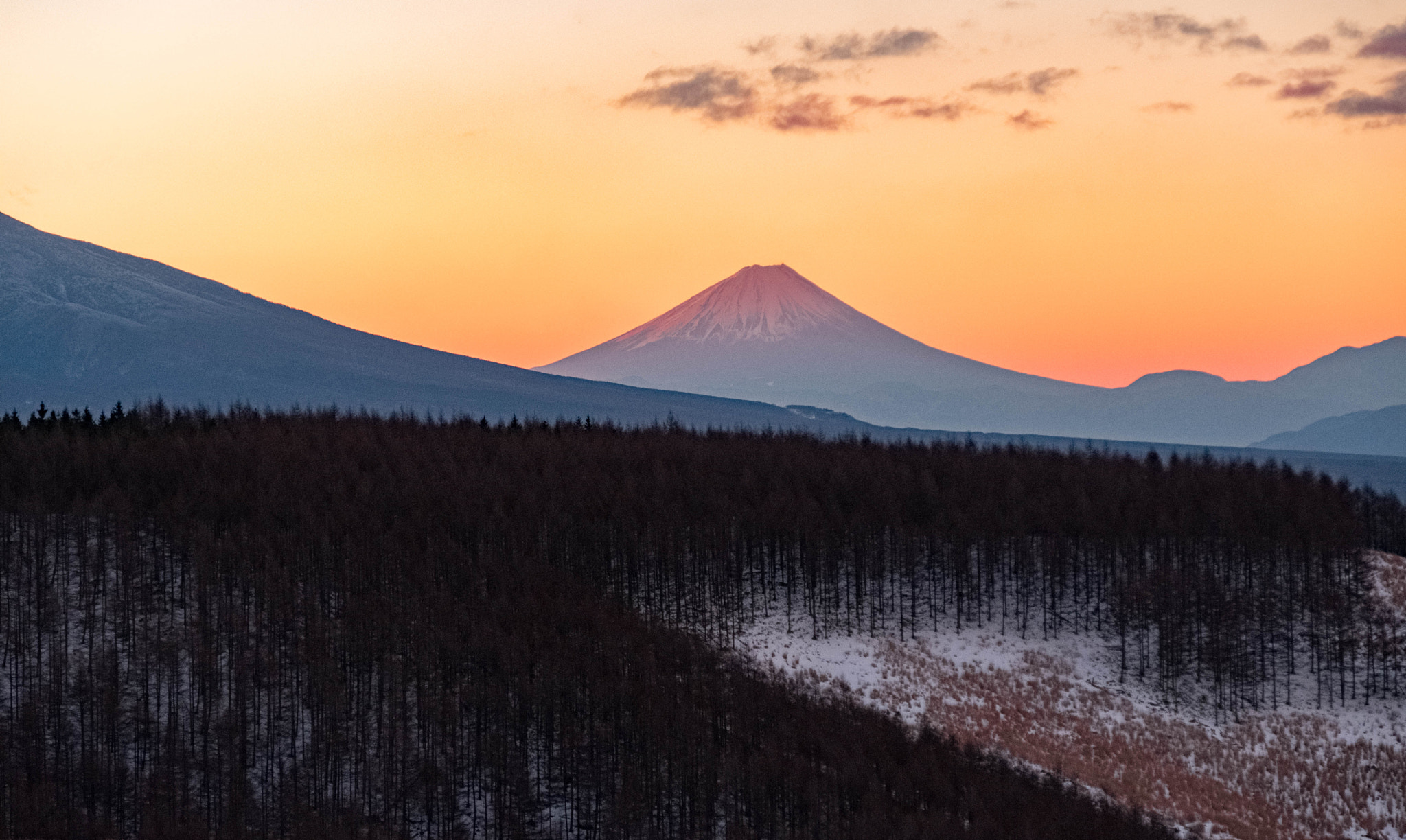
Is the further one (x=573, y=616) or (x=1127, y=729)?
(x=573, y=616)

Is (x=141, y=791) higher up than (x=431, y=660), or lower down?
lower down

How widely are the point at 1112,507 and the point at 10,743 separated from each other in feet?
245

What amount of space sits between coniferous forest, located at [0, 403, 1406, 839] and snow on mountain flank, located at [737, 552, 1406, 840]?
229 centimetres

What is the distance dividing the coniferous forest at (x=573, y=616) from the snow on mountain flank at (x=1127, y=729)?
229 cm

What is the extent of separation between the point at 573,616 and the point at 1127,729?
33.2 metres

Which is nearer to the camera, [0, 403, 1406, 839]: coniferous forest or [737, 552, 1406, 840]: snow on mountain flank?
[0, 403, 1406, 839]: coniferous forest

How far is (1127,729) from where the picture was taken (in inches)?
2820

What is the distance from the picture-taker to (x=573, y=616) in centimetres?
7669

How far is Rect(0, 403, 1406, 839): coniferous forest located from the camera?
191 ft

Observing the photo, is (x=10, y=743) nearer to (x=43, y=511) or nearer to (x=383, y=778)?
(x=383, y=778)

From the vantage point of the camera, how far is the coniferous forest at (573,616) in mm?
58094

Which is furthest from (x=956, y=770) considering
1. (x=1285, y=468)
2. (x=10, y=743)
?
(x=1285, y=468)

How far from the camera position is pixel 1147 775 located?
66312 mm

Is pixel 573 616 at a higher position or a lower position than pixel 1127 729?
higher
